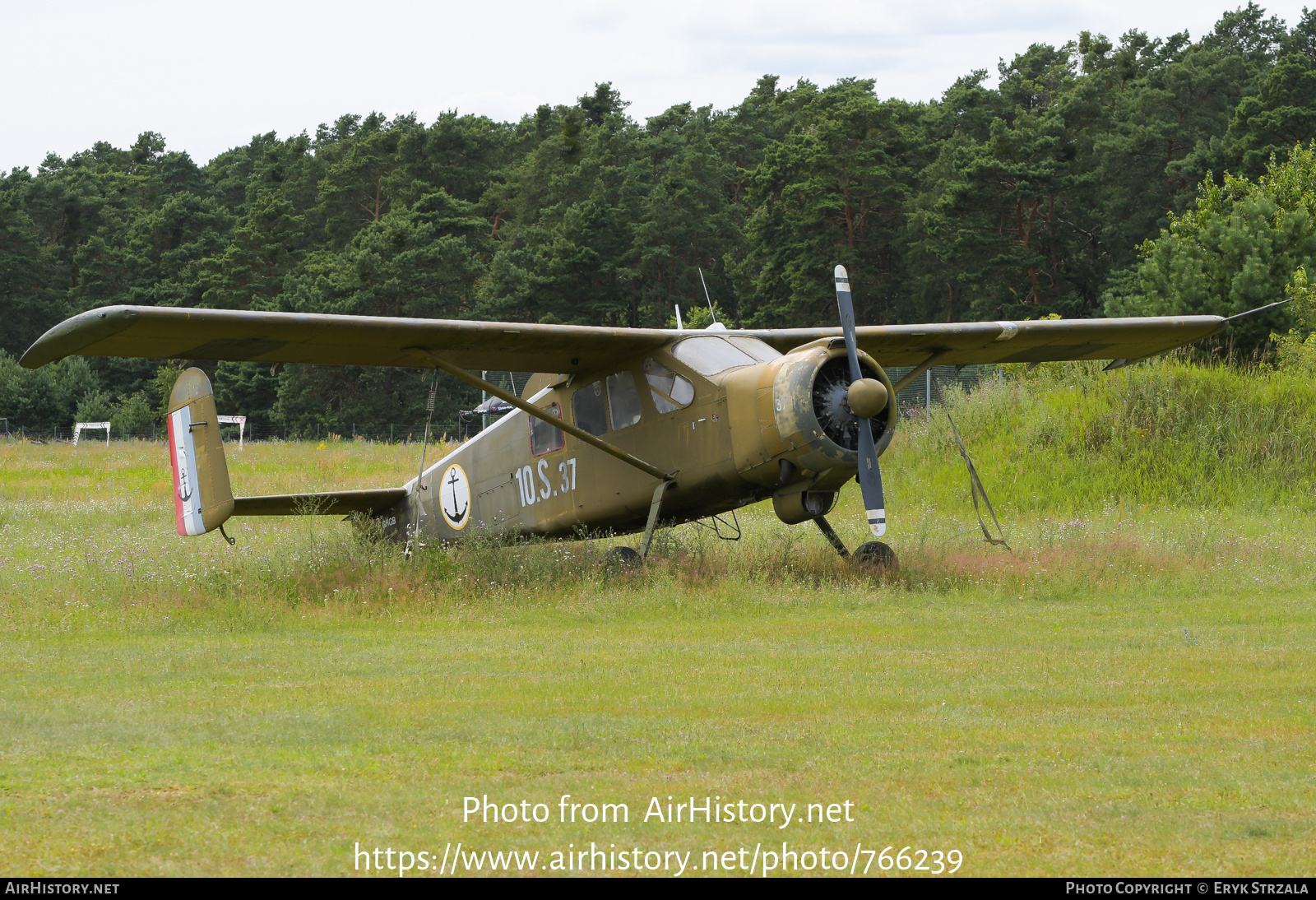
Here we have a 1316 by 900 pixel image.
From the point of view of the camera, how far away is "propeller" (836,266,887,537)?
37.9ft

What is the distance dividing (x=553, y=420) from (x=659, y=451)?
1157 millimetres

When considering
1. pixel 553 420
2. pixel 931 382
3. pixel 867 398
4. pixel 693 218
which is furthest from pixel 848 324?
pixel 693 218

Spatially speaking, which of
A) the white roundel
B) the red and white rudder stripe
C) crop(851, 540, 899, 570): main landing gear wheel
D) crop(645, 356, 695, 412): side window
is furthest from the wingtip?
crop(851, 540, 899, 570): main landing gear wheel

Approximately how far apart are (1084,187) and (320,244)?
56140 millimetres

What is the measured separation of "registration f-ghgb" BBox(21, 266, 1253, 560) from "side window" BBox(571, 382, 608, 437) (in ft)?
0.05

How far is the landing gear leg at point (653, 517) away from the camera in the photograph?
13164 millimetres

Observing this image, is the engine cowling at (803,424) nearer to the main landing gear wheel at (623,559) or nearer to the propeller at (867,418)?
the propeller at (867,418)

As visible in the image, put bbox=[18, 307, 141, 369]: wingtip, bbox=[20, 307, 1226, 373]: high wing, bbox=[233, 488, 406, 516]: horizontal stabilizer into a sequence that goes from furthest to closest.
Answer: bbox=[233, 488, 406, 516]: horizontal stabilizer, bbox=[20, 307, 1226, 373]: high wing, bbox=[18, 307, 141, 369]: wingtip

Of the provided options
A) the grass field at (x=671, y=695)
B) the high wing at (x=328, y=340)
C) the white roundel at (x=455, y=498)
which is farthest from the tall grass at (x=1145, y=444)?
the high wing at (x=328, y=340)

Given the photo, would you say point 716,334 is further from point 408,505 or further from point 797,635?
point 408,505

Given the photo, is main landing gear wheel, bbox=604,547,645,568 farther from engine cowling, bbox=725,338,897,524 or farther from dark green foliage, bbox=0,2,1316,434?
dark green foliage, bbox=0,2,1316,434

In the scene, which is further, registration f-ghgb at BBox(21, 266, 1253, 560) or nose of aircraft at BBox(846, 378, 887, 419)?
registration f-ghgb at BBox(21, 266, 1253, 560)

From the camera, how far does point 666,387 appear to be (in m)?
13.4

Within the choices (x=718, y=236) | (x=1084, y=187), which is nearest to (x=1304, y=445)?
(x=1084, y=187)
